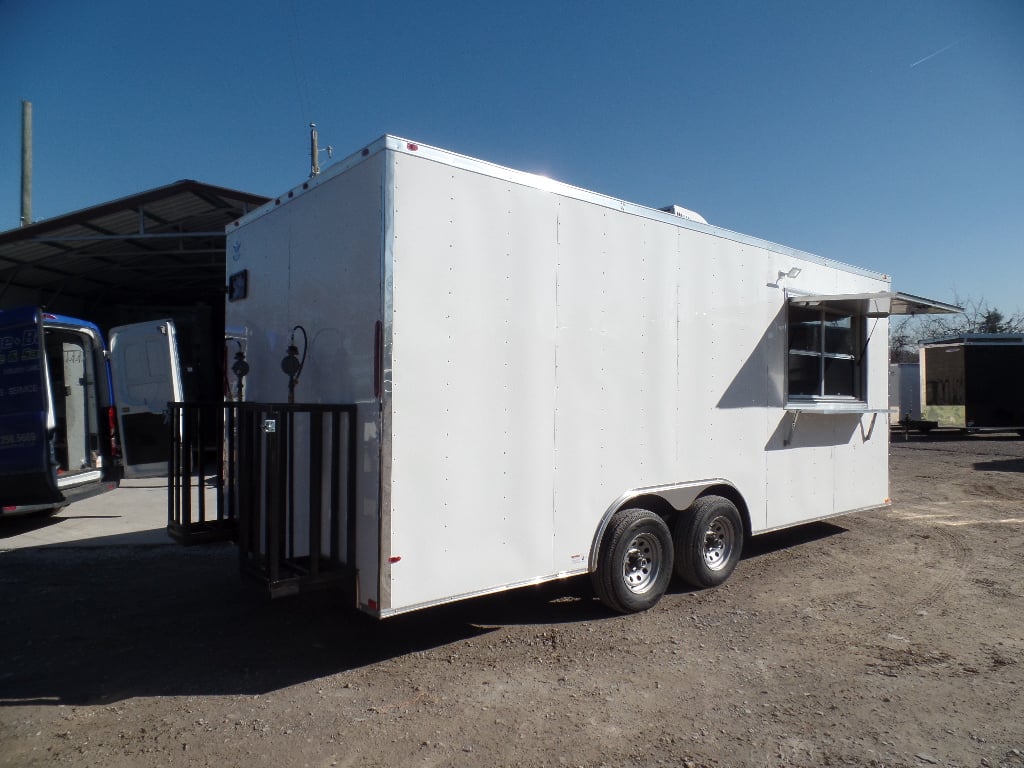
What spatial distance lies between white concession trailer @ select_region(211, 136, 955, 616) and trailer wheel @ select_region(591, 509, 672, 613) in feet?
0.06

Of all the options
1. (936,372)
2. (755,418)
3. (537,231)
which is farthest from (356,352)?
(936,372)

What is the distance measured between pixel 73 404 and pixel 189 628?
527cm

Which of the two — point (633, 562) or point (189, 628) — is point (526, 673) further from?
point (189, 628)

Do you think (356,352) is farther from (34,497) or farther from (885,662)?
(34,497)

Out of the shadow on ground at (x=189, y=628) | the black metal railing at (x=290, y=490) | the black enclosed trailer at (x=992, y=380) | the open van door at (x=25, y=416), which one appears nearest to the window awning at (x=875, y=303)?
the shadow on ground at (x=189, y=628)

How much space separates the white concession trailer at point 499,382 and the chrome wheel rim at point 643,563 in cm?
2

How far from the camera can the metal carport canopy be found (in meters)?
11.2

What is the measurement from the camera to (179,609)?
5113mm

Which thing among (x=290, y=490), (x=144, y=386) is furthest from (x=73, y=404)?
(x=290, y=490)

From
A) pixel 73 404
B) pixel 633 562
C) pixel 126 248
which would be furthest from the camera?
pixel 126 248

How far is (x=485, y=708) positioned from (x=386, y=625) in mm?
1401

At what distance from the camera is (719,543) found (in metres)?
5.59

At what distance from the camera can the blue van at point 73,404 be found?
7.02 m

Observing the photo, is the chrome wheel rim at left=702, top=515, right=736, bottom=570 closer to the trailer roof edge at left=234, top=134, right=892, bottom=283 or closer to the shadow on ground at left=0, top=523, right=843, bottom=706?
the shadow on ground at left=0, top=523, right=843, bottom=706
